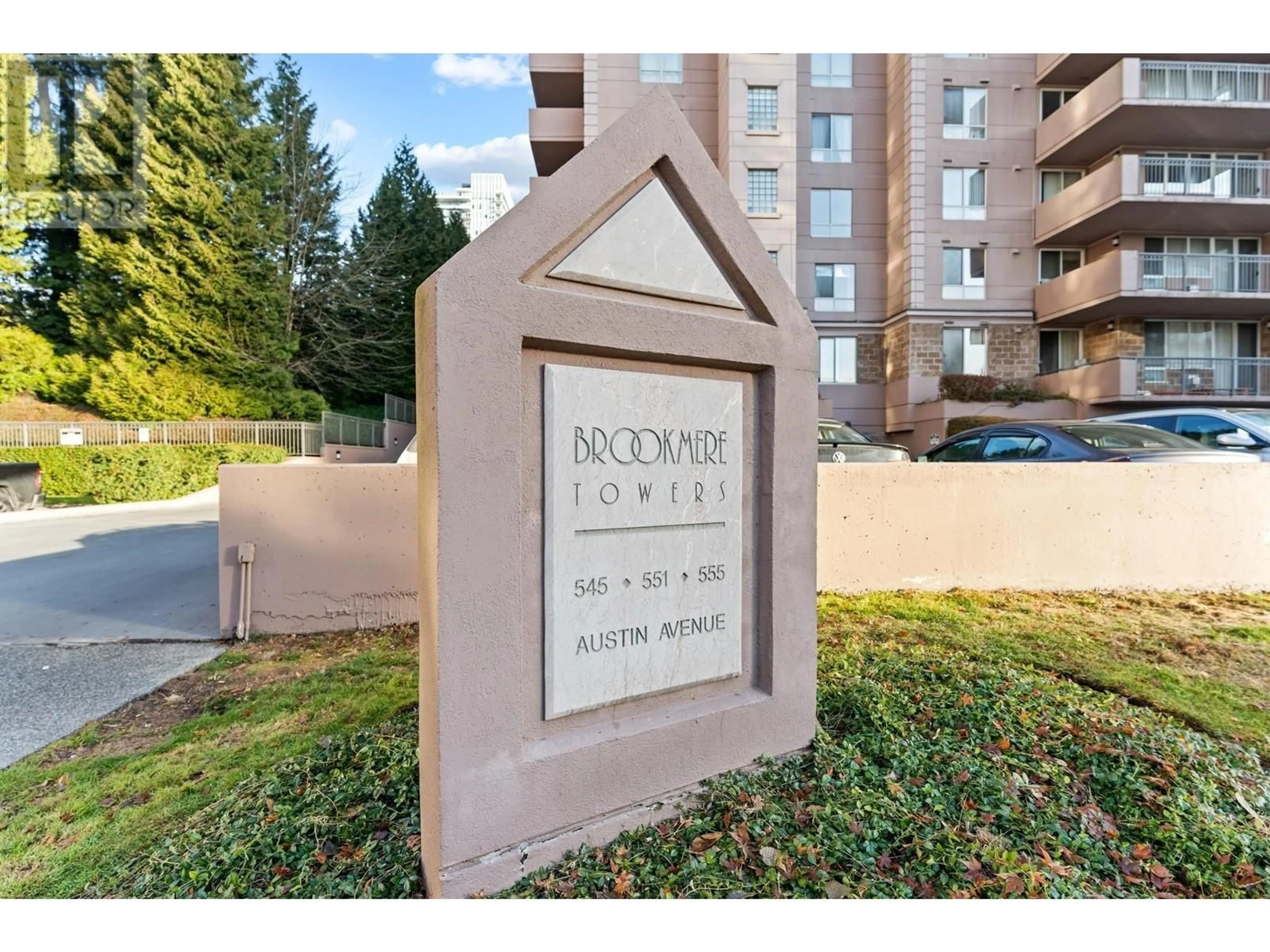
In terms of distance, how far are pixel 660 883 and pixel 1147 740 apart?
2.72 metres

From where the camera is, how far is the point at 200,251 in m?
22.8

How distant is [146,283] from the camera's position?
2262cm

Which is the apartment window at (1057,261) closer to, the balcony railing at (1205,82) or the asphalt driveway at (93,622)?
the balcony railing at (1205,82)

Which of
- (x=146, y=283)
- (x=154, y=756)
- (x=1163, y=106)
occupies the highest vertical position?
(x=1163, y=106)

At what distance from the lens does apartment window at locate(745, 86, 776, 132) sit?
20203 mm

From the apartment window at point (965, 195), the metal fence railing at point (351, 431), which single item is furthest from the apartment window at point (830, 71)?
the metal fence railing at point (351, 431)

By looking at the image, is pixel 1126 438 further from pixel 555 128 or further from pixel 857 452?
pixel 555 128

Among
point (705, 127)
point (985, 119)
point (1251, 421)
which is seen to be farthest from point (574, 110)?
point (1251, 421)

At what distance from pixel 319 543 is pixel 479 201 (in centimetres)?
9017

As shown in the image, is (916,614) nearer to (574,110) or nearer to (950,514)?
(950,514)

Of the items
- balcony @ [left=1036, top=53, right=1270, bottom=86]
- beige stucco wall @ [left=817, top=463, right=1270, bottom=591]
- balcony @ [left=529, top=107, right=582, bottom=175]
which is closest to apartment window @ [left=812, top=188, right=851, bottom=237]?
balcony @ [left=1036, top=53, right=1270, bottom=86]

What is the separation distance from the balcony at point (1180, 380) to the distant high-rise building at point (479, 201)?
31.8 m

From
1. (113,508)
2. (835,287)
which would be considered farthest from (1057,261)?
(113,508)

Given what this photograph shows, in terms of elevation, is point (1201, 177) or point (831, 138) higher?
point (831, 138)
